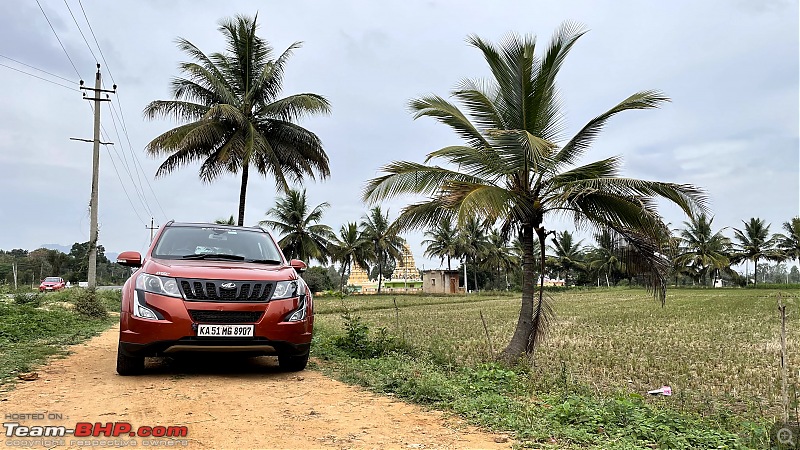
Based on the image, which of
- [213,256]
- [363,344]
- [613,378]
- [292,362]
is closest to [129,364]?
[213,256]

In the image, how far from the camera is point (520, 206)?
859 cm

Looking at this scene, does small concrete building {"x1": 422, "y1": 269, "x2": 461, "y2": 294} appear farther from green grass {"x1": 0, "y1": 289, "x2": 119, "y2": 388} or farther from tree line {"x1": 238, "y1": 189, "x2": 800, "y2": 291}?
green grass {"x1": 0, "y1": 289, "x2": 119, "y2": 388}

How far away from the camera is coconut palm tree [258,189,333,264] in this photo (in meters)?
42.4

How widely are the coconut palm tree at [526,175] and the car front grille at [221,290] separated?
129 inches

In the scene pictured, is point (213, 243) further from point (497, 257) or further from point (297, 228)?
point (497, 257)

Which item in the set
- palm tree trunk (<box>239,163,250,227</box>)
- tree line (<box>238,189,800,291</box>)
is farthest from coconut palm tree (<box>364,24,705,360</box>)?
tree line (<box>238,189,800,291</box>)

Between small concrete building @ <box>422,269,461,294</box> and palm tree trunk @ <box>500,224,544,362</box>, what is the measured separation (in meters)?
53.3

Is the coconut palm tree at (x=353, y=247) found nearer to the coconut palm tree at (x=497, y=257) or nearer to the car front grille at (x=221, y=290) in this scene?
the coconut palm tree at (x=497, y=257)

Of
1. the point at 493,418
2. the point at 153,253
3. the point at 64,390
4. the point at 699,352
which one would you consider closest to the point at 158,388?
the point at 64,390

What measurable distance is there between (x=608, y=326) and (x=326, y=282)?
42.4 metres

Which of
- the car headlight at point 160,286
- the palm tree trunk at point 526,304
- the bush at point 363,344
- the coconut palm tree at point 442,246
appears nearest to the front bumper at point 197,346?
the car headlight at point 160,286

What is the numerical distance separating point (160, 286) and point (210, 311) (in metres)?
0.57

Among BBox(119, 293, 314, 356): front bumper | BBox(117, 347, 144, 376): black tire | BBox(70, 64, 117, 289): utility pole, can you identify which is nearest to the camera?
BBox(119, 293, 314, 356): front bumper

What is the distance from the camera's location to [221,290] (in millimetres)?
5664
